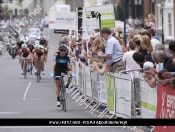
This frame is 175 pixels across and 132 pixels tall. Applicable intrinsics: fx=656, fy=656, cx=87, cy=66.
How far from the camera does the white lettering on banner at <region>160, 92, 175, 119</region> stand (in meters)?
9.92

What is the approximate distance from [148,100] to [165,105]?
5.32 ft

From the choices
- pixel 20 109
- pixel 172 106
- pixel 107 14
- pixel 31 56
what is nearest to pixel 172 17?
pixel 31 56

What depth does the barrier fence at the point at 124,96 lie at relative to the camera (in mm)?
10430

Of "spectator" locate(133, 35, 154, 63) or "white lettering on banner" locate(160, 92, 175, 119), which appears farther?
"spectator" locate(133, 35, 154, 63)

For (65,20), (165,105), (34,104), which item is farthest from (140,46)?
(65,20)

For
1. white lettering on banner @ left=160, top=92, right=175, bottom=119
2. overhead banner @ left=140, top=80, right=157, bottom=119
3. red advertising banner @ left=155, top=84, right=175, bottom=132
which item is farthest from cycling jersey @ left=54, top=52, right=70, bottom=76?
white lettering on banner @ left=160, top=92, right=175, bottom=119

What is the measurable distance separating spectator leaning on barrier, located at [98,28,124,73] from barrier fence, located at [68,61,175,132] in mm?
339

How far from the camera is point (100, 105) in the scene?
654 inches

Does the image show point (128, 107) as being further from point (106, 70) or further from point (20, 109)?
point (20, 109)

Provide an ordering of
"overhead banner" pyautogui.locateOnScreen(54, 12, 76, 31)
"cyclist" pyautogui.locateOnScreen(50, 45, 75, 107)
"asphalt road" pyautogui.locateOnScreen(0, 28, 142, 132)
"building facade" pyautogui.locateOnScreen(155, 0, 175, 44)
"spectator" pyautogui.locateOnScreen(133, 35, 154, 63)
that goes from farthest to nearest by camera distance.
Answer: "building facade" pyautogui.locateOnScreen(155, 0, 175, 44) → "overhead banner" pyautogui.locateOnScreen(54, 12, 76, 31) → "cyclist" pyautogui.locateOnScreen(50, 45, 75, 107) → "spectator" pyautogui.locateOnScreen(133, 35, 154, 63) → "asphalt road" pyautogui.locateOnScreen(0, 28, 142, 132)

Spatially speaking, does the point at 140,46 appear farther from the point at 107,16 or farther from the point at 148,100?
the point at 107,16

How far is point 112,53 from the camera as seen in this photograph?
604 inches

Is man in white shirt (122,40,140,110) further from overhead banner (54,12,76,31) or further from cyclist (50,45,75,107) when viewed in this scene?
overhead banner (54,12,76,31)

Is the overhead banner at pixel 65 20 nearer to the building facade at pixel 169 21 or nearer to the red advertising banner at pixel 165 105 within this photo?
the red advertising banner at pixel 165 105
